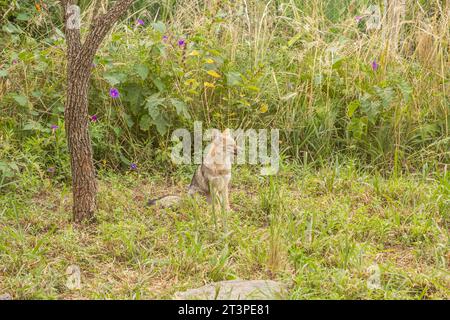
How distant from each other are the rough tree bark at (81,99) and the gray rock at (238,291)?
1.25 metres

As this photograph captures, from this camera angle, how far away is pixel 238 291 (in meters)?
3.70

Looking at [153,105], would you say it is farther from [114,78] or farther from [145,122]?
[114,78]

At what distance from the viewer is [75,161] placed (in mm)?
4648

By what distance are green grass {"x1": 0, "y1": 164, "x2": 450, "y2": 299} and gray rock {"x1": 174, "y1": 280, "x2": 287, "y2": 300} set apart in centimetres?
9

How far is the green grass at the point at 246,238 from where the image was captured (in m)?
3.89

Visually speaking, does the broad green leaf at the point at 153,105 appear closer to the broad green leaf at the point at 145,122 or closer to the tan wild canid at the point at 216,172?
the broad green leaf at the point at 145,122

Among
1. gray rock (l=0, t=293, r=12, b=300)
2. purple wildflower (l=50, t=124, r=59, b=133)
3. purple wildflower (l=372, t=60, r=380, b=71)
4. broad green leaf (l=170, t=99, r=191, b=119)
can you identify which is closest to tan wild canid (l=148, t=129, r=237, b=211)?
broad green leaf (l=170, t=99, r=191, b=119)

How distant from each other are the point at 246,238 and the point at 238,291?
2.58ft

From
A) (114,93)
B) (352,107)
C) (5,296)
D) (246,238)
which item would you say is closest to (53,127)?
(114,93)

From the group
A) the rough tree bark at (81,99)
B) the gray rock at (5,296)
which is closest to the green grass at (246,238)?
the gray rock at (5,296)

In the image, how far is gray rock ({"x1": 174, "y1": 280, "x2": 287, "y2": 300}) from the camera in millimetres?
3637

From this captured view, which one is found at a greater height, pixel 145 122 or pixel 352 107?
pixel 352 107

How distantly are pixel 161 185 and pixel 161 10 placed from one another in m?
2.94
